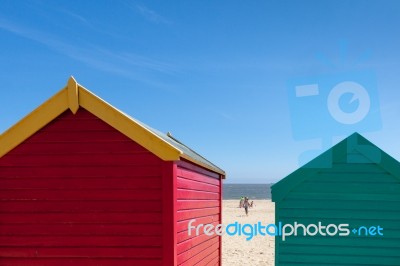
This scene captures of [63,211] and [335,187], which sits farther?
[335,187]

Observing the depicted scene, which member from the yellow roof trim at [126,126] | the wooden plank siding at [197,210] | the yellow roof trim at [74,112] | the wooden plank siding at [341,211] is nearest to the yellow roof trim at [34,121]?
the yellow roof trim at [74,112]

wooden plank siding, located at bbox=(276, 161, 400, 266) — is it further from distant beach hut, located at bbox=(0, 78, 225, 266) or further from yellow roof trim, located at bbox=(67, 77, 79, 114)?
yellow roof trim, located at bbox=(67, 77, 79, 114)

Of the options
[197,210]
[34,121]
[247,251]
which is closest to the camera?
[34,121]

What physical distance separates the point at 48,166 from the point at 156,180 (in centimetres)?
153

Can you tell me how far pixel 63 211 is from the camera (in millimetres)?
6312

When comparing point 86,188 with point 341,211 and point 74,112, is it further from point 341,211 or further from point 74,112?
point 341,211

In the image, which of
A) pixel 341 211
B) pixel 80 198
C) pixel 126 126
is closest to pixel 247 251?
pixel 341 211

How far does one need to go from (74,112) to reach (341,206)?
4.87 m

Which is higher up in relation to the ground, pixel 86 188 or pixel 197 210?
pixel 86 188

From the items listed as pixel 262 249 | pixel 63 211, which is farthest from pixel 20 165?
pixel 262 249

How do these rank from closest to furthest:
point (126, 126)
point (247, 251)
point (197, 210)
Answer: point (126, 126) → point (197, 210) → point (247, 251)

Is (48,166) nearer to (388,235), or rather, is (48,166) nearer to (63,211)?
(63,211)

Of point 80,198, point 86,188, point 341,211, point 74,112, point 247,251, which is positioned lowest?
point 247,251

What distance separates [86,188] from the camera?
6297mm
